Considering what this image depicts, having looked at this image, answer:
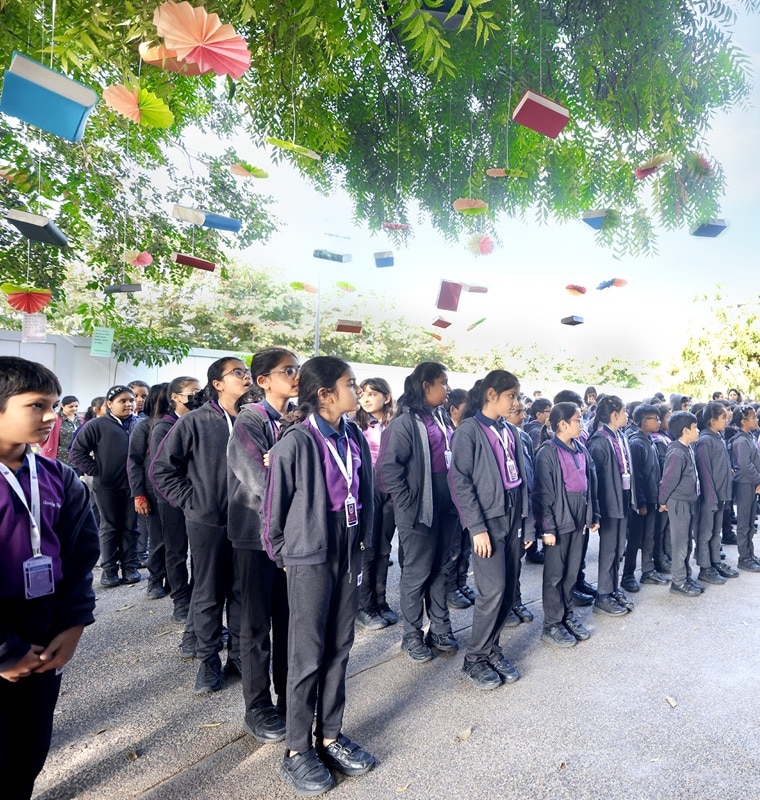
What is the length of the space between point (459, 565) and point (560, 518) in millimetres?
1481

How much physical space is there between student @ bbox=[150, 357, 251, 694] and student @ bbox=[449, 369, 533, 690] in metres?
1.40

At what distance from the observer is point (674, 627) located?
405 centimetres

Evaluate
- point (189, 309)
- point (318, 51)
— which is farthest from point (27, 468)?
point (189, 309)

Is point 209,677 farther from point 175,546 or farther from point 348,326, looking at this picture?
point 348,326

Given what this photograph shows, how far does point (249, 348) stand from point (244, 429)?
74.4ft

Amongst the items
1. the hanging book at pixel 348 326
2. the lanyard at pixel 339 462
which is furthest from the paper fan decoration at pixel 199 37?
the hanging book at pixel 348 326

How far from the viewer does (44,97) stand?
2.12 m

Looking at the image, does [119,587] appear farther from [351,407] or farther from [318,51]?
[318,51]

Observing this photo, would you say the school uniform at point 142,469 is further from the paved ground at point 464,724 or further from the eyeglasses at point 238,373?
the eyeglasses at point 238,373

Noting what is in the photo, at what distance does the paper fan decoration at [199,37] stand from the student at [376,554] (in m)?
2.35

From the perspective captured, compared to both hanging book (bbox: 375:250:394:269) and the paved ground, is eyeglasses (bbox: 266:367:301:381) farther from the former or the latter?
hanging book (bbox: 375:250:394:269)

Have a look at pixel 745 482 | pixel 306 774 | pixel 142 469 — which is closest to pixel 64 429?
pixel 142 469

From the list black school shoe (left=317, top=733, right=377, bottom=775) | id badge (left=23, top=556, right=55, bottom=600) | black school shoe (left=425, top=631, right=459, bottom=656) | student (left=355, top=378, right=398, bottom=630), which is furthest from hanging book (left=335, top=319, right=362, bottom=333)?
id badge (left=23, top=556, right=55, bottom=600)

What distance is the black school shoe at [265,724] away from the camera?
2523 millimetres
